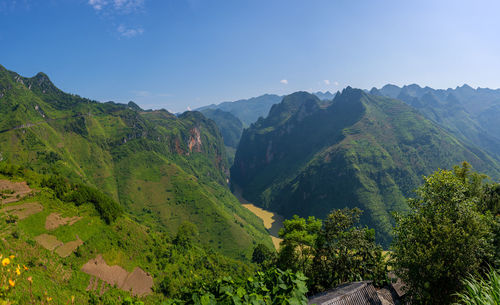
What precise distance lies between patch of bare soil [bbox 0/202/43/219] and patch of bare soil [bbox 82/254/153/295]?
490 inches

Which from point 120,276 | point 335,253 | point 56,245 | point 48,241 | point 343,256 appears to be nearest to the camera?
point 343,256

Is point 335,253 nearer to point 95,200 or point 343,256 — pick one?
point 343,256

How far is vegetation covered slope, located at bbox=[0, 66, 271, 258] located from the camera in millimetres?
98312

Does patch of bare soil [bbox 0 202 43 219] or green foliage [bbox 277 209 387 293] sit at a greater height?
patch of bare soil [bbox 0 202 43 219]

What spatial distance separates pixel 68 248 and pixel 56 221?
222 inches

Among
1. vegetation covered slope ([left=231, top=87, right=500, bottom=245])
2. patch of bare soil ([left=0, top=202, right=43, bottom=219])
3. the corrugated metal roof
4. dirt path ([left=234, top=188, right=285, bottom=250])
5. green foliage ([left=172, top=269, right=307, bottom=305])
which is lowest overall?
dirt path ([left=234, top=188, right=285, bottom=250])

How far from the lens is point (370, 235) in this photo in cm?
2992

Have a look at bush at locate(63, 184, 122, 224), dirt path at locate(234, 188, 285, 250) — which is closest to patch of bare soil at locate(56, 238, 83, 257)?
bush at locate(63, 184, 122, 224)

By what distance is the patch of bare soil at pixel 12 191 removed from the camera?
36.8 metres

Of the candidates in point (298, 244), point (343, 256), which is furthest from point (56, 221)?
point (343, 256)

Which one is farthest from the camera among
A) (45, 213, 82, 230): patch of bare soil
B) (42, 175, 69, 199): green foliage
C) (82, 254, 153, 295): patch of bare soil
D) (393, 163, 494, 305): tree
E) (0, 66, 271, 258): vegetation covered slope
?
(0, 66, 271, 258): vegetation covered slope

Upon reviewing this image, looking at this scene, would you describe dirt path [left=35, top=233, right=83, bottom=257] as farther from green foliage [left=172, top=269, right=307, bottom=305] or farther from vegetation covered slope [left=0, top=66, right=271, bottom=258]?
vegetation covered slope [left=0, top=66, right=271, bottom=258]

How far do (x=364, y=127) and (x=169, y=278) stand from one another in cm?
17393

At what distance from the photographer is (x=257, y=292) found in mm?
8609
